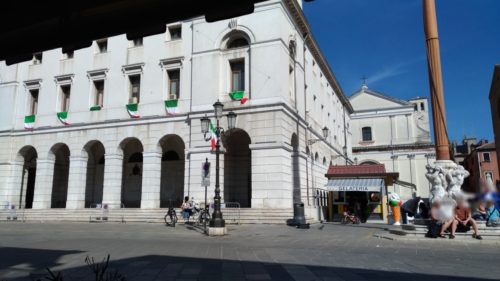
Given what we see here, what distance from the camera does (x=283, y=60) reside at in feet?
80.3

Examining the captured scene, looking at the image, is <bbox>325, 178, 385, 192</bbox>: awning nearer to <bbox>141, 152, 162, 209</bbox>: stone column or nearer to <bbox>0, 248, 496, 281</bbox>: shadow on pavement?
<bbox>141, 152, 162, 209</bbox>: stone column

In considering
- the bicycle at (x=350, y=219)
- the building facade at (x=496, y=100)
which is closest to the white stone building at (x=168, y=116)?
the bicycle at (x=350, y=219)

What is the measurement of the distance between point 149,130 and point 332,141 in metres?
20.9

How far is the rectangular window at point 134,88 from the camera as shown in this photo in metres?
28.2

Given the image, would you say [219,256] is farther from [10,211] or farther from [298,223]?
[10,211]

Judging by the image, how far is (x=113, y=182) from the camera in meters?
26.9

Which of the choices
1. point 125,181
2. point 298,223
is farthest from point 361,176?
point 125,181

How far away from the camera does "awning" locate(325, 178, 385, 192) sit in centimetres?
2559

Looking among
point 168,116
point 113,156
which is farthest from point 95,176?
point 168,116

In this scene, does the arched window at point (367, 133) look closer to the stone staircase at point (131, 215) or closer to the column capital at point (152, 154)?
the stone staircase at point (131, 215)

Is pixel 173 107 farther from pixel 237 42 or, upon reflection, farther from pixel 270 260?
pixel 270 260

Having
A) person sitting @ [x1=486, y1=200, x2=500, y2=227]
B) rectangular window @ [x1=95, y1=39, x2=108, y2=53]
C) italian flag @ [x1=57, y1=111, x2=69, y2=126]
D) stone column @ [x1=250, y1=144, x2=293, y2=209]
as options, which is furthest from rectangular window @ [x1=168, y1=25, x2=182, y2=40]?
person sitting @ [x1=486, y1=200, x2=500, y2=227]

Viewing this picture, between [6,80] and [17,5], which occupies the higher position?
[6,80]

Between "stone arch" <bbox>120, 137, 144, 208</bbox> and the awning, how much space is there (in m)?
14.5
